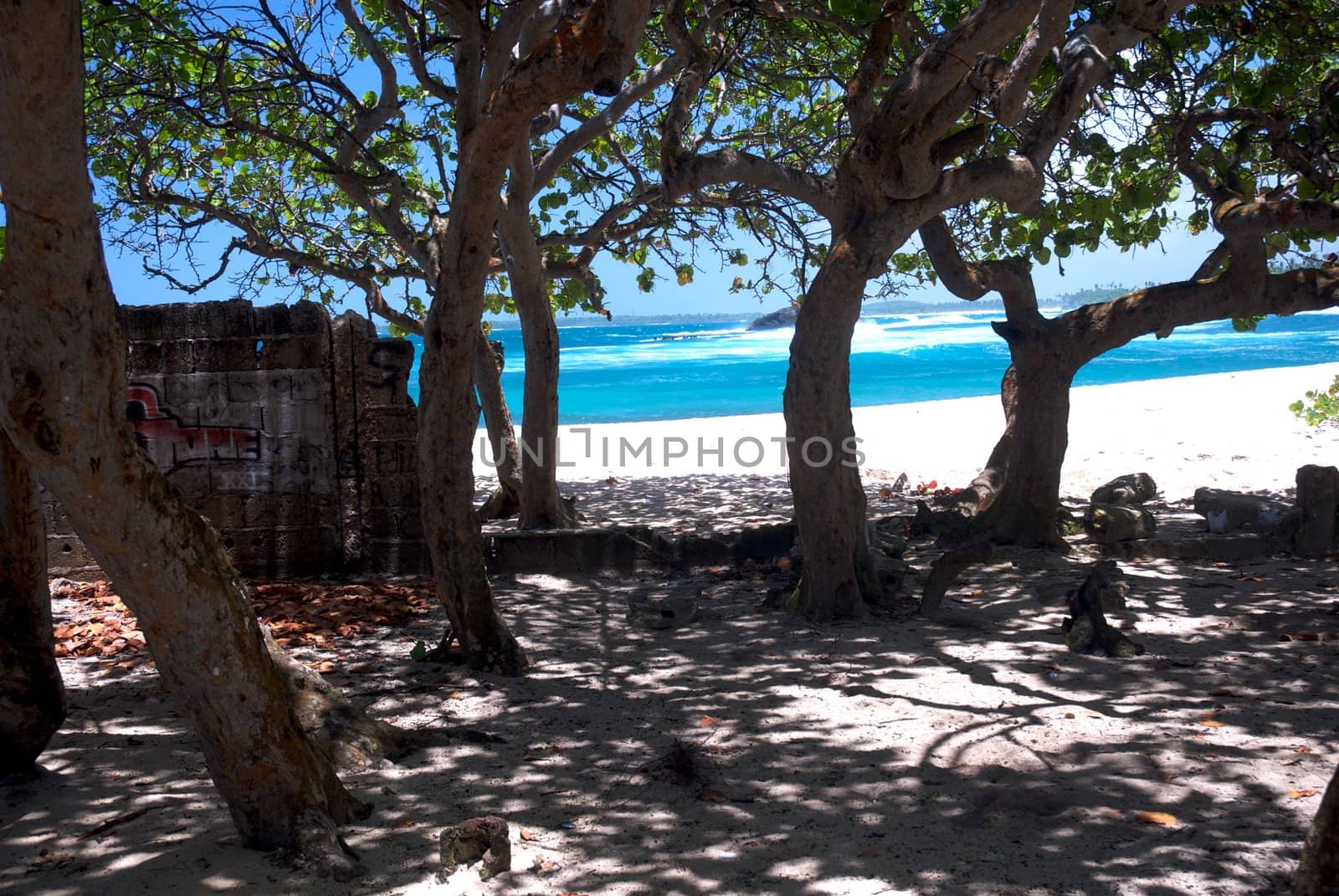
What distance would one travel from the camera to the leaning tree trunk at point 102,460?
287cm

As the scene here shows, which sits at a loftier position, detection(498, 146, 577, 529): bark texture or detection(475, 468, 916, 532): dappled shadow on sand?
detection(498, 146, 577, 529): bark texture

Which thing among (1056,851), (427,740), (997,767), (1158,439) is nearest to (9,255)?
(427,740)

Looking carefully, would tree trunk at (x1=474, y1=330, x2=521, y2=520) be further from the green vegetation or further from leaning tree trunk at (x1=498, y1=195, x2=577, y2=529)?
the green vegetation

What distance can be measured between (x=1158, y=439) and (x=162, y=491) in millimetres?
16581

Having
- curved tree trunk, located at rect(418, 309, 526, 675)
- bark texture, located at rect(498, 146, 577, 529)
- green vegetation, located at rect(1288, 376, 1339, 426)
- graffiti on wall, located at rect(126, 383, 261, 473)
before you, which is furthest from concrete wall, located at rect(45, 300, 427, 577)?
green vegetation, located at rect(1288, 376, 1339, 426)

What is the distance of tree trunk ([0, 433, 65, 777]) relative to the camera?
4.40m

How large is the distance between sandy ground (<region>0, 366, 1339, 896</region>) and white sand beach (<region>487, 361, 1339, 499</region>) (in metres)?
5.99

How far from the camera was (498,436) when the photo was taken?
37.1 feet

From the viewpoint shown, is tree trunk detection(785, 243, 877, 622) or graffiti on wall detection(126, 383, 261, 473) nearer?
tree trunk detection(785, 243, 877, 622)

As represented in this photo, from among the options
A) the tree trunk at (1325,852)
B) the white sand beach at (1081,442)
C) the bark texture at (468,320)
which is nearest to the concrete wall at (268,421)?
the bark texture at (468,320)

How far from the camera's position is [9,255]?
115 inches

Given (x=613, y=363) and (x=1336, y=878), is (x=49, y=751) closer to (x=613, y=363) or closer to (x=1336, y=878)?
(x=1336, y=878)

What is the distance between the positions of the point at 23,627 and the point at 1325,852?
490 cm

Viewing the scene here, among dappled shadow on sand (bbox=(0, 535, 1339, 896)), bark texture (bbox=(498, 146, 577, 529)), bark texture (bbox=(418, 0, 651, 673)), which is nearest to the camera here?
dappled shadow on sand (bbox=(0, 535, 1339, 896))
